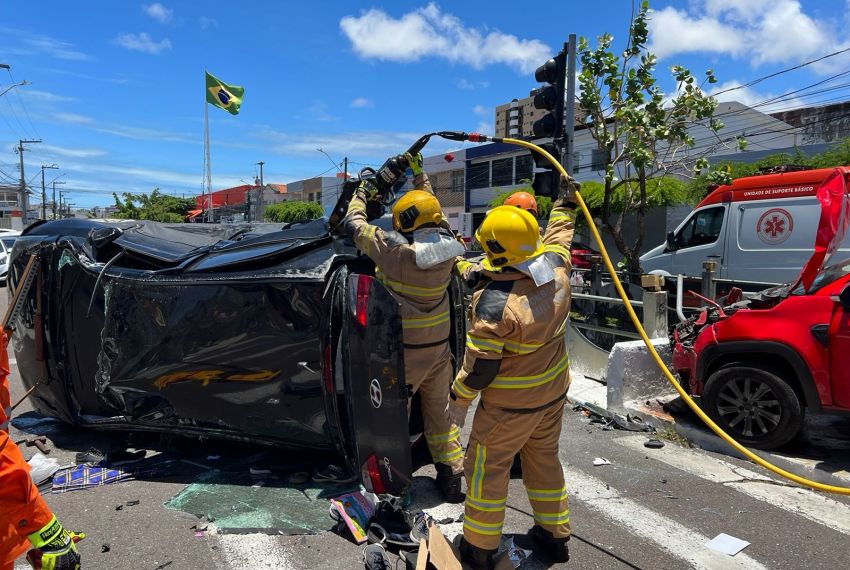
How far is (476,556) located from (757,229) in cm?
877

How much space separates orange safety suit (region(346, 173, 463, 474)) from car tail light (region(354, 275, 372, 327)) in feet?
1.16

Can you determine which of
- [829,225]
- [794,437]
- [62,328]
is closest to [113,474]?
[62,328]

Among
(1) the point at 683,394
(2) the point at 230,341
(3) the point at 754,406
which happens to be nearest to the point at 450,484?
(1) the point at 683,394

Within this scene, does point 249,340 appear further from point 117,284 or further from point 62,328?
point 62,328

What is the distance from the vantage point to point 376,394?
3.26m

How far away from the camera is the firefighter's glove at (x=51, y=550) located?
2561 millimetres

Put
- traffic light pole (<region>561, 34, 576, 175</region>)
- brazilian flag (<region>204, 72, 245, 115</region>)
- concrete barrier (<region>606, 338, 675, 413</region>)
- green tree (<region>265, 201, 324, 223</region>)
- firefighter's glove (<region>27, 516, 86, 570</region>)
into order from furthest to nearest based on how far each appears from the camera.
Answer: green tree (<region>265, 201, 324, 223</region>)
brazilian flag (<region>204, 72, 245, 115</region>)
traffic light pole (<region>561, 34, 576, 175</region>)
concrete barrier (<region>606, 338, 675, 413</region>)
firefighter's glove (<region>27, 516, 86, 570</region>)

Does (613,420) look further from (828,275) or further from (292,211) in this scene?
(292,211)

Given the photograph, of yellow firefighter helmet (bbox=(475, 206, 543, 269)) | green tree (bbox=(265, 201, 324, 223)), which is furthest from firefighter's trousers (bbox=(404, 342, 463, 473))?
green tree (bbox=(265, 201, 324, 223))

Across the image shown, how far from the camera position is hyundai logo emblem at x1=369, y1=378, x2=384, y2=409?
10.7ft

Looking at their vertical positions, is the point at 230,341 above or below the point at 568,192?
below

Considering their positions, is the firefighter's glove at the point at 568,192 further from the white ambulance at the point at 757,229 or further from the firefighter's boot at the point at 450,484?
the white ambulance at the point at 757,229

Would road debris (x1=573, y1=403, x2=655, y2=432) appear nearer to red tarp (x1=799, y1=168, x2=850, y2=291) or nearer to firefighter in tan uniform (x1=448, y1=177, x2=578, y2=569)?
red tarp (x1=799, y1=168, x2=850, y2=291)

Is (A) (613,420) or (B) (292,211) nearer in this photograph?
(A) (613,420)
